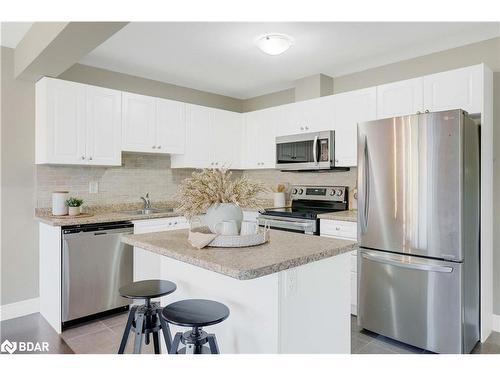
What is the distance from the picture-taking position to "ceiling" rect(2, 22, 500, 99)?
9.08 feet

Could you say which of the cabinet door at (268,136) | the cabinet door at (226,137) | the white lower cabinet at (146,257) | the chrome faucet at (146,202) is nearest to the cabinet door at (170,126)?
the cabinet door at (226,137)

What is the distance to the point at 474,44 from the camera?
3.05 meters

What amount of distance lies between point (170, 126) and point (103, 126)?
0.78m

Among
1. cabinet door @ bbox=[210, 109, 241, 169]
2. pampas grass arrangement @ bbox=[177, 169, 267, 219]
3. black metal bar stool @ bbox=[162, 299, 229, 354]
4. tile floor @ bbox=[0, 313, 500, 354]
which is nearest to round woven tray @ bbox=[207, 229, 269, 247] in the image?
pampas grass arrangement @ bbox=[177, 169, 267, 219]

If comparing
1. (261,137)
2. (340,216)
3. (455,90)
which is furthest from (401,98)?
(261,137)

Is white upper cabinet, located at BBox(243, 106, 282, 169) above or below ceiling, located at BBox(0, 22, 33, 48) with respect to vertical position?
below

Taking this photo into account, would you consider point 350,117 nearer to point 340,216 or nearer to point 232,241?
point 340,216

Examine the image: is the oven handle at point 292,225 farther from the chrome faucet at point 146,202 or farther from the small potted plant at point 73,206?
the small potted plant at point 73,206

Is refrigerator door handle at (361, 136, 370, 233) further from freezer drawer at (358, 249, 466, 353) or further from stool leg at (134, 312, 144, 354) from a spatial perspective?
stool leg at (134, 312, 144, 354)

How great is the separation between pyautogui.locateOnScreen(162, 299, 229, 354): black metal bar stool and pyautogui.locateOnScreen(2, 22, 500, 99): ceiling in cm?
215

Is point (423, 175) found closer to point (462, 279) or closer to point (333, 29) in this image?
point (462, 279)

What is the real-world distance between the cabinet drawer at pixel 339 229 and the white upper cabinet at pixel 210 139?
169cm

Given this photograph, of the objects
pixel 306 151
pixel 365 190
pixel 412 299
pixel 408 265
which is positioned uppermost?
pixel 306 151

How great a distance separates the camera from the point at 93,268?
3.05m
